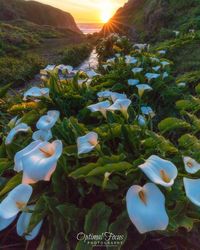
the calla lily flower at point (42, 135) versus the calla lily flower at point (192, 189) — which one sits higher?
the calla lily flower at point (192, 189)

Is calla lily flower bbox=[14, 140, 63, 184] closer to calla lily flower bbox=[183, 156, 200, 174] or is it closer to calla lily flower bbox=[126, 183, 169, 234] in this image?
calla lily flower bbox=[126, 183, 169, 234]

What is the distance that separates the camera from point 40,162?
143cm

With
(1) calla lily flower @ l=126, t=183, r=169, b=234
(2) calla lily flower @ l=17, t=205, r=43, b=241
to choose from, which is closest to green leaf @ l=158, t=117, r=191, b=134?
(1) calla lily flower @ l=126, t=183, r=169, b=234

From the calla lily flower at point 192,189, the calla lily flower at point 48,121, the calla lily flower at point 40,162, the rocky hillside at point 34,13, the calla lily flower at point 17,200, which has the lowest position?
the rocky hillside at point 34,13

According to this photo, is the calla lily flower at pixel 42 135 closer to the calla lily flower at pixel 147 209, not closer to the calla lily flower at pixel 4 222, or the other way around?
the calla lily flower at pixel 4 222

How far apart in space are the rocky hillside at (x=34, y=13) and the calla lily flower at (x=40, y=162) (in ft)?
159

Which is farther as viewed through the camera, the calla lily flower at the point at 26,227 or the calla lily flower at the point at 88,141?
the calla lily flower at the point at 88,141

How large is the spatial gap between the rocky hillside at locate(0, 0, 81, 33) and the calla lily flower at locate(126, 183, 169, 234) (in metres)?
48.7

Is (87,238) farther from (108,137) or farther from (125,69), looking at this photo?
(125,69)

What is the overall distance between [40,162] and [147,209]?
1.70ft

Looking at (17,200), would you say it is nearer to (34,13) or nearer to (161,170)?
(161,170)

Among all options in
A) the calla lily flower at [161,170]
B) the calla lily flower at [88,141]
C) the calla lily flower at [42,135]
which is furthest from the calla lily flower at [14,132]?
the calla lily flower at [161,170]

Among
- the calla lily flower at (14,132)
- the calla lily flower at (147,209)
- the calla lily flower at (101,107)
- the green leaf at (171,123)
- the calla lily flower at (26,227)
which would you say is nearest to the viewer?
the calla lily flower at (147,209)

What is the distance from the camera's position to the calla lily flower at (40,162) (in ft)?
4.52
